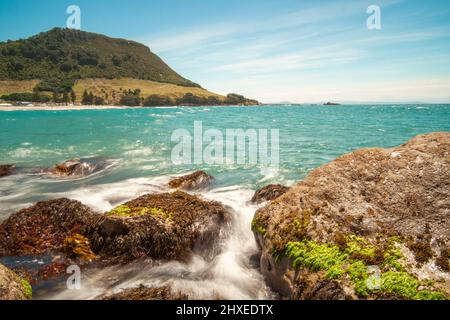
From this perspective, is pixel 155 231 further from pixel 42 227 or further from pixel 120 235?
pixel 42 227

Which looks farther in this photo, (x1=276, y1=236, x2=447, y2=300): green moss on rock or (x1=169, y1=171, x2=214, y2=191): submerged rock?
(x1=169, y1=171, x2=214, y2=191): submerged rock

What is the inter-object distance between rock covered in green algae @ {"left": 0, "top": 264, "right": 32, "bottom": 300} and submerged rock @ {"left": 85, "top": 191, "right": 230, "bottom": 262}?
9.31ft

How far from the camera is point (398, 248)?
6.78 metres

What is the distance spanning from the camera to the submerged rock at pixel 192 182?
18266mm

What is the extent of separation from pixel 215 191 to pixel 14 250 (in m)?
10.4

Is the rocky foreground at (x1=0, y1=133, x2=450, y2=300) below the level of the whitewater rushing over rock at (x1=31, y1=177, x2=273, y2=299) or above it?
above

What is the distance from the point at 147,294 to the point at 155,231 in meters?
2.60

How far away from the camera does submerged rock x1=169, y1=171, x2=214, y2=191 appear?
18266 mm

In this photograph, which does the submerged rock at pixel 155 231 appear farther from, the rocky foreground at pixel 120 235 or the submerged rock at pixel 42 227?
the submerged rock at pixel 42 227

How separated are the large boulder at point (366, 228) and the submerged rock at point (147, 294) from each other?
272cm

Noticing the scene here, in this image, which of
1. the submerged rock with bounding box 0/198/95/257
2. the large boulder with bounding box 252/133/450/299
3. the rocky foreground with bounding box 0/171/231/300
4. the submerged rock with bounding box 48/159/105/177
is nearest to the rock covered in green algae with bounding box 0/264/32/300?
the rocky foreground with bounding box 0/171/231/300

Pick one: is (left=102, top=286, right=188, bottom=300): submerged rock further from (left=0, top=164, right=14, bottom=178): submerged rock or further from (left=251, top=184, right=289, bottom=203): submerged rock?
(left=0, top=164, right=14, bottom=178): submerged rock

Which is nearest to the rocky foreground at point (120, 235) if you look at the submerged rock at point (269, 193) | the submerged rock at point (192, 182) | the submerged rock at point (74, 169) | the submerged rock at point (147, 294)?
the submerged rock at point (147, 294)
